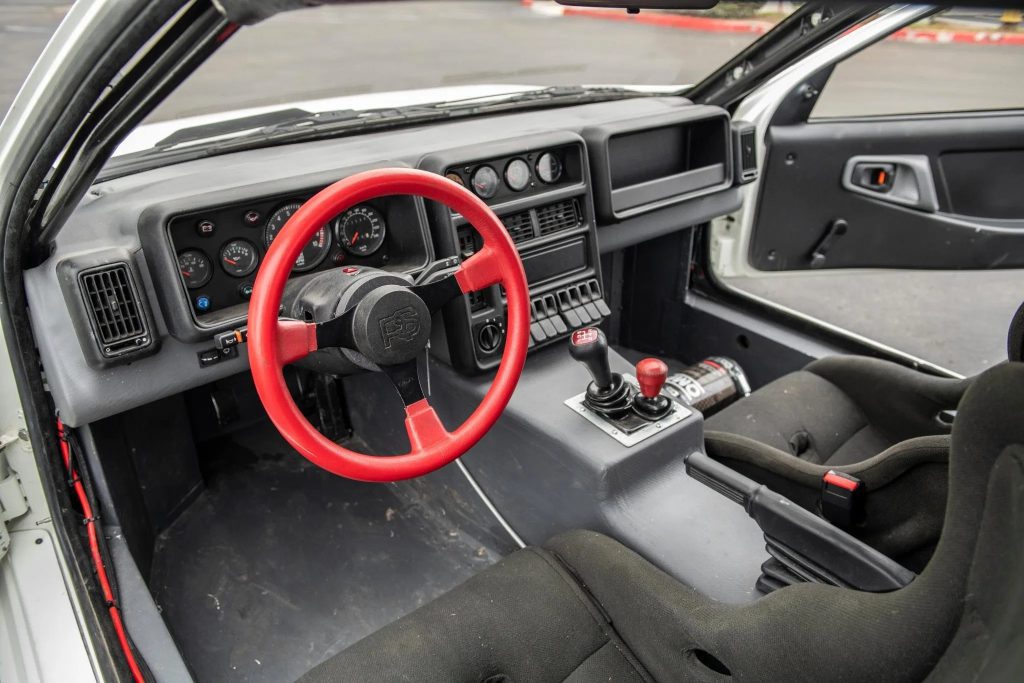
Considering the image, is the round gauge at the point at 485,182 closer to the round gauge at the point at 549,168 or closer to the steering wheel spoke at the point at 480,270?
the round gauge at the point at 549,168

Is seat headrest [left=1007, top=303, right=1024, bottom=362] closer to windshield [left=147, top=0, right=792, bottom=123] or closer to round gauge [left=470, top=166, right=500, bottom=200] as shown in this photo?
round gauge [left=470, top=166, right=500, bottom=200]

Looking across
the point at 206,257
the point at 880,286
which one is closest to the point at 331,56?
the point at 880,286

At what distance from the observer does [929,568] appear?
87 cm

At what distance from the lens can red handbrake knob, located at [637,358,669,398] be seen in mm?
1636

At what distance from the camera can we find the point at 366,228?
5.65 feet

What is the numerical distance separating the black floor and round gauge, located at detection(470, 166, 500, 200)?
99cm

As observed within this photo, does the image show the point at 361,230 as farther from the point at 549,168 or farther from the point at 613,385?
the point at 613,385

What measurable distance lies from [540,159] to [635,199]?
41 centimetres

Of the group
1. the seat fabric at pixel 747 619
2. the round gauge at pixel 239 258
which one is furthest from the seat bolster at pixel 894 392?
the round gauge at pixel 239 258

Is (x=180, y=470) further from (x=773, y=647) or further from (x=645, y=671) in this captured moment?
(x=773, y=647)

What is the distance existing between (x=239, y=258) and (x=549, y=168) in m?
0.87

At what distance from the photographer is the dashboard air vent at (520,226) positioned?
6.34 feet

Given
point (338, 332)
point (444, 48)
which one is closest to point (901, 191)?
point (338, 332)

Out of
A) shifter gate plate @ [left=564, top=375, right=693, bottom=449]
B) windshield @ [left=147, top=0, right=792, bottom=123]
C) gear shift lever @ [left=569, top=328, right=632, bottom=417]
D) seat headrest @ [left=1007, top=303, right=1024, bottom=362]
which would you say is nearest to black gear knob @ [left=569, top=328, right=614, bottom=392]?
gear shift lever @ [left=569, top=328, right=632, bottom=417]
